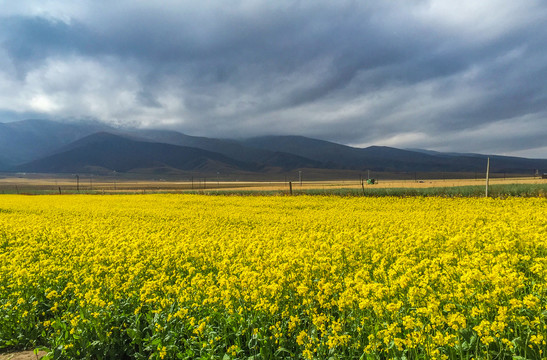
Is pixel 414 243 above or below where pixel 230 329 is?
above

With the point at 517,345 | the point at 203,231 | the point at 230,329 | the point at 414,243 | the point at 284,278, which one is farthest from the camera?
the point at 203,231

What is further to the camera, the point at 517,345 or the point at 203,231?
the point at 203,231

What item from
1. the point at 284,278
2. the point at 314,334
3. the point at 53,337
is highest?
the point at 284,278

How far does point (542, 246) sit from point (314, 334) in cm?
636

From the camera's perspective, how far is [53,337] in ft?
18.5

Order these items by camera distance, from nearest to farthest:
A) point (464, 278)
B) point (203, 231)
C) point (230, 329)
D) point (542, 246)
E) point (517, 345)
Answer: point (517, 345)
point (464, 278)
point (230, 329)
point (542, 246)
point (203, 231)

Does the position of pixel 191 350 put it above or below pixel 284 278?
below

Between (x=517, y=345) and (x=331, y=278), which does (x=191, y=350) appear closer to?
(x=331, y=278)

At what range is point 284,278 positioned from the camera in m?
5.89

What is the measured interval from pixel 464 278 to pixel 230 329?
3.61 m

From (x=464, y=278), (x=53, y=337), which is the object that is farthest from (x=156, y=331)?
(x=464, y=278)

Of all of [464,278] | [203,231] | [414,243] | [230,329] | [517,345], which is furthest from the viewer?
[203,231]

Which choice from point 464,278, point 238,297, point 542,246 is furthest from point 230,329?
point 542,246

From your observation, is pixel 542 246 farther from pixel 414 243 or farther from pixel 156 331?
pixel 156 331
